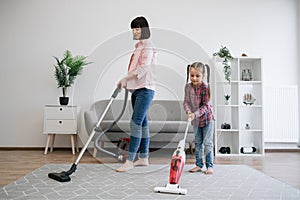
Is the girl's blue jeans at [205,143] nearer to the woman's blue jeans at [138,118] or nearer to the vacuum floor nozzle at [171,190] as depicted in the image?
the woman's blue jeans at [138,118]

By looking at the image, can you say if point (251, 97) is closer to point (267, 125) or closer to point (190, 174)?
point (267, 125)

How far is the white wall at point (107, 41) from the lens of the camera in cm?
431

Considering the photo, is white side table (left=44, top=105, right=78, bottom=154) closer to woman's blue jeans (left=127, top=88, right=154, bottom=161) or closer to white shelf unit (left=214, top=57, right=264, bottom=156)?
woman's blue jeans (left=127, top=88, right=154, bottom=161)

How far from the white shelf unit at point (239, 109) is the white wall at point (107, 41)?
0.37m

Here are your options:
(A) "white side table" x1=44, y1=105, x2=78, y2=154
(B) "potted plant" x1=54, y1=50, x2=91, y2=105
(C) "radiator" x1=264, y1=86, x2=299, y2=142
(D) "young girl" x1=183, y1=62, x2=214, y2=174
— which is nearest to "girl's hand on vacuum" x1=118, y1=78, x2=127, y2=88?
(D) "young girl" x1=183, y1=62, x2=214, y2=174

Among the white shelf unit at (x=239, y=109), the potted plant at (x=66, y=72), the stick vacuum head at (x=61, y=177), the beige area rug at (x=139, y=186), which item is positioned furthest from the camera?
the white shelf unit at (x=239, y=109)

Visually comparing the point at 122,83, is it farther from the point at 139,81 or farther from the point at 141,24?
the point at 141,24

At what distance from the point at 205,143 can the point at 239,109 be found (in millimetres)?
1655

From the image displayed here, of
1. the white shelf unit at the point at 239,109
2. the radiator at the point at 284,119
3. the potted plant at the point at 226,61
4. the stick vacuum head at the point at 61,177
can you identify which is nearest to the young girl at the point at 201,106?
the stick vacuum head at the point at 61,177

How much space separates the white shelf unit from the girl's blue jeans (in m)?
1.37

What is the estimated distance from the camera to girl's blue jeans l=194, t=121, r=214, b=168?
257cm

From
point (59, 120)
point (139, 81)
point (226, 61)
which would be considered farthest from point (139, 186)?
point (226, 61)

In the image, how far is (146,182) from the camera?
2148 millimetres

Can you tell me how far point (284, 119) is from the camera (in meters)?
4.32
